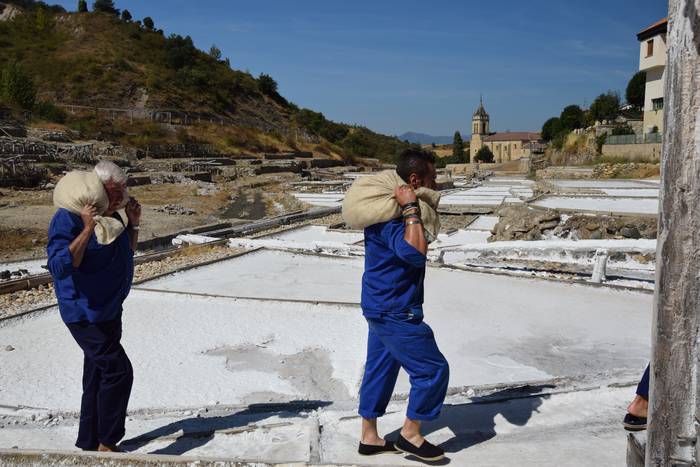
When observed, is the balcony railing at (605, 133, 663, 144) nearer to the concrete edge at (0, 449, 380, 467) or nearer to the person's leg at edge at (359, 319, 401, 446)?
the person's leg at edge at (359, 319, 401, 446)

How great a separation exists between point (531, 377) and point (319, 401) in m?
1.41

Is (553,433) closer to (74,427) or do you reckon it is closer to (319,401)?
(319,401)

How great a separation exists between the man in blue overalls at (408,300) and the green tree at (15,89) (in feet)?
118

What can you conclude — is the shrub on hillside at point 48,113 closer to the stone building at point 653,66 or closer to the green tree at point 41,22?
the green tree at point 41,22

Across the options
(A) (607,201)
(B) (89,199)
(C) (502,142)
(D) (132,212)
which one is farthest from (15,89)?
(C) (502,142)

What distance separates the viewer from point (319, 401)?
143 inches

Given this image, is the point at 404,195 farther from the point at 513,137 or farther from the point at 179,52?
the point at 513,137

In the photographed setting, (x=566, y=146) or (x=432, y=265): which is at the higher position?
(x=566, y=146)

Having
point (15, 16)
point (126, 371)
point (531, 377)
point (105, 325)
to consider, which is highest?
point (15, 16)

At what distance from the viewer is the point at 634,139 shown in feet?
94.3

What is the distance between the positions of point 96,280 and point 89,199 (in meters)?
0.36

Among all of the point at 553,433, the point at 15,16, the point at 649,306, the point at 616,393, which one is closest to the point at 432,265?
the point at 649,306

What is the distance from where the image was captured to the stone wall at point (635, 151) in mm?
26511

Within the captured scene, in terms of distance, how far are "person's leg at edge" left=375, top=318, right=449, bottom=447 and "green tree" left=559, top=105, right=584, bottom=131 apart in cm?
5651
